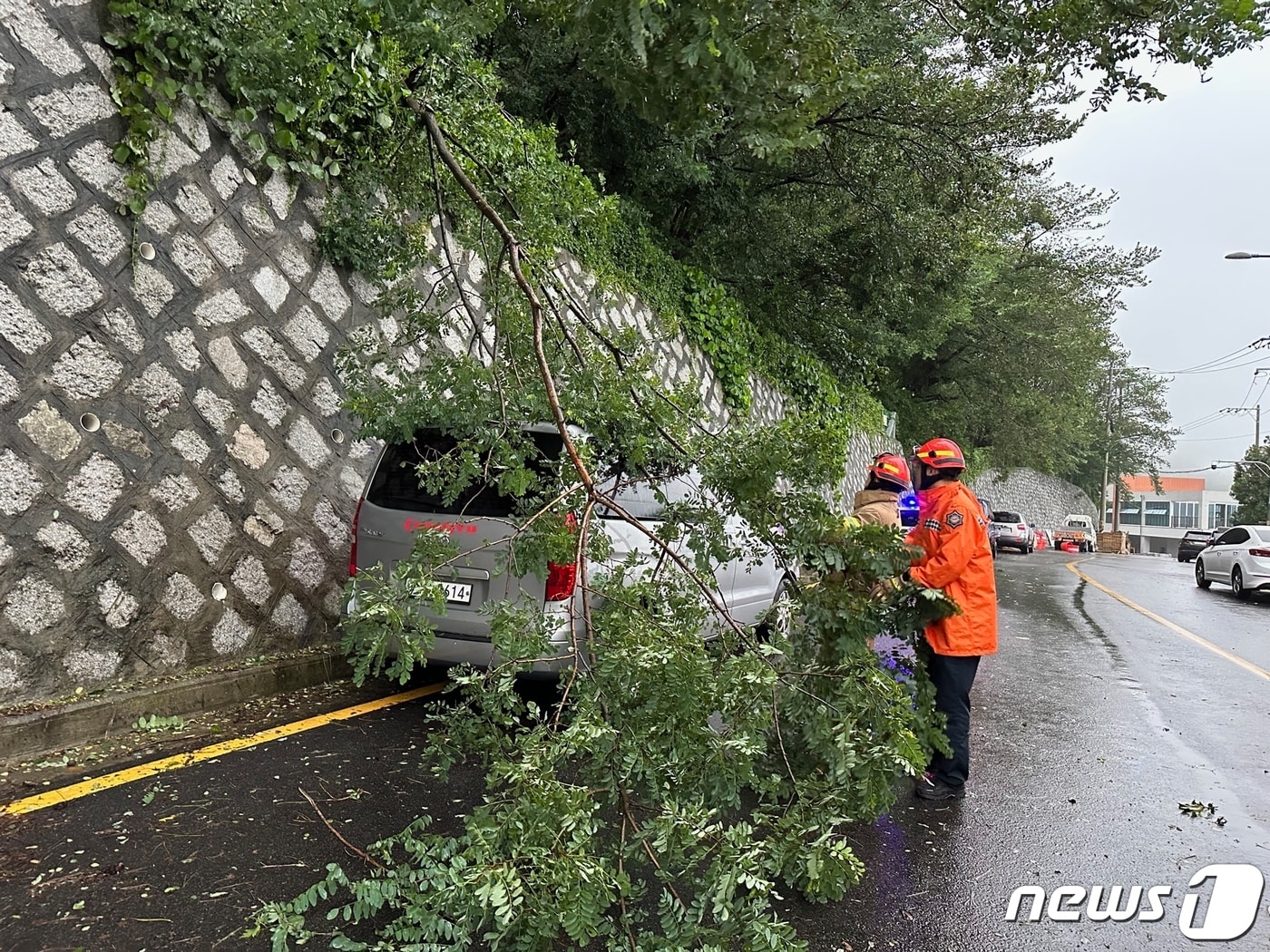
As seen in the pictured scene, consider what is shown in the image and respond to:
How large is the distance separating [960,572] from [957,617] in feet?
0.79

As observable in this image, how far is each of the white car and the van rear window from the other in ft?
61.7

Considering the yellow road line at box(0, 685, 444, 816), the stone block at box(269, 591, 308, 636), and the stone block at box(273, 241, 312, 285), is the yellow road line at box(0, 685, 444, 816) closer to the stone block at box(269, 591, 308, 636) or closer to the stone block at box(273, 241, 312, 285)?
the stone block at box(269, 591, 308, 636)

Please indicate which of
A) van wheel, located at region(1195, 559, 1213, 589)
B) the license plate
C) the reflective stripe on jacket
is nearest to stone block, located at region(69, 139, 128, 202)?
the license plate

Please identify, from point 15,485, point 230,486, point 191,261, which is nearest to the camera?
point 15,485

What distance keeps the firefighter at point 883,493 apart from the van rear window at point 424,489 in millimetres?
1982

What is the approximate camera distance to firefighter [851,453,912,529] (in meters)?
5.51

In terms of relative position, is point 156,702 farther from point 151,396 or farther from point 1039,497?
point 1039,497

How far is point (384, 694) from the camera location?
593 centimetres

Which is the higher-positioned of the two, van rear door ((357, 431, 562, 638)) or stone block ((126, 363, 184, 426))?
stone block ((126, 363, 184, 426))

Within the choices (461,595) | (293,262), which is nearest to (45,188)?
(293,262)

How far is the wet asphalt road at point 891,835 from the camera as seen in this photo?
3102 millimetres

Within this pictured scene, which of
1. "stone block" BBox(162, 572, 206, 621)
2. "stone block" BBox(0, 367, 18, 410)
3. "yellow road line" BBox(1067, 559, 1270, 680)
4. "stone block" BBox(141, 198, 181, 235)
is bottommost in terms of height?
"yellow road line" BBox(1067, 559, 1270, 680)

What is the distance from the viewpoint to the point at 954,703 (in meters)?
4.75

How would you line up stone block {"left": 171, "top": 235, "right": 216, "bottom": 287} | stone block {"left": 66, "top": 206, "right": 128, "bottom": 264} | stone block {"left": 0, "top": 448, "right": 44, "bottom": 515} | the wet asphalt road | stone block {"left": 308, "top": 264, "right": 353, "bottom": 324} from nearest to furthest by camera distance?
the wet asphalt road < stone block {"left": 0, "top": 448, "right": 44, "bottom": 515} < stone block {"left": 66, "top": 206, "right": 128, "bottom": 264} < stone block {"left": 171, "top": 235, "right": 216, "bottom": 287} < stone block {"left": 308, "top": 264, "right": 353, "bottom": 324}
